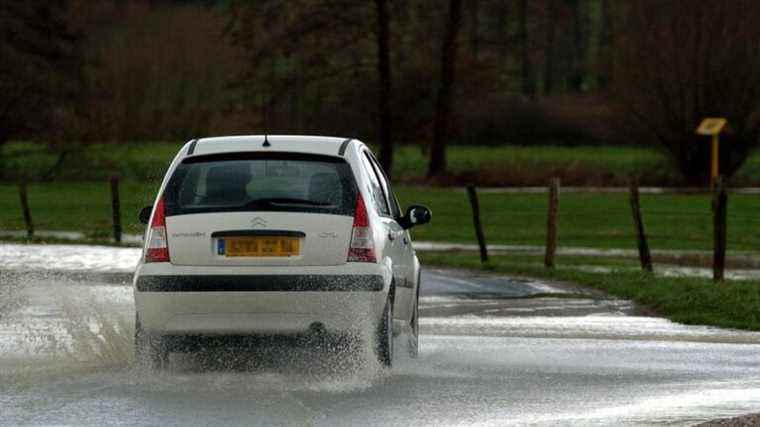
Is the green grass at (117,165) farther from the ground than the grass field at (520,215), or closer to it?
closer to it

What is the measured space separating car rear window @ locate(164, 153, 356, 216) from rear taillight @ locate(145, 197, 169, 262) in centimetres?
6

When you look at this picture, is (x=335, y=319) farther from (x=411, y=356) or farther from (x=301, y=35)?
(x=301, y=35)

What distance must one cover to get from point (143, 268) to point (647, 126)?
4670 cm

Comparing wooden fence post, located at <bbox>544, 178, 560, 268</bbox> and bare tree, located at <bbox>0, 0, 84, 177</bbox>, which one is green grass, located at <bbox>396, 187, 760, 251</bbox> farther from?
bare tree, located at <bbox>0, 0, 84, 177</bbox>

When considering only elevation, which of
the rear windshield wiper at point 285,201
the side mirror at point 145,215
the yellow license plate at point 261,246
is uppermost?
the rear windshield wiper at point 285,201

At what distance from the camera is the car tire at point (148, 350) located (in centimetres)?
1191

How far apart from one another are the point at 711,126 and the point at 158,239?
43.5 meters

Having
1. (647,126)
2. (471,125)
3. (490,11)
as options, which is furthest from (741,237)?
(471,125)

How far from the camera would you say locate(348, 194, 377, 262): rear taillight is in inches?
465

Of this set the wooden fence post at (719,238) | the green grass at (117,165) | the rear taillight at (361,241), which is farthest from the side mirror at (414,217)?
the green grass at (117,165)

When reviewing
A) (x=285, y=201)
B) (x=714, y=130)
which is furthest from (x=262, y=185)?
(x=714, y=130)

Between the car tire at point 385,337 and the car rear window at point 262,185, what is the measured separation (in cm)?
70

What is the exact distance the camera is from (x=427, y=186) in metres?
58.5

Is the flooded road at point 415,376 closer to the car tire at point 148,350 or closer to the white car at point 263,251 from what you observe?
the car tire at point 148,350
